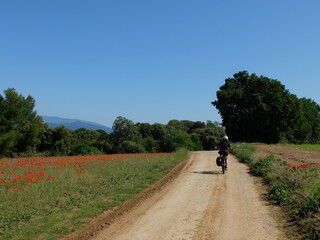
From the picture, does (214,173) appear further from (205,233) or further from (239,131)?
(239,131)

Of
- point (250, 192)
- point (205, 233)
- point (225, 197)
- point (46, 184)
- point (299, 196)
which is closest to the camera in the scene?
point (205, 233)

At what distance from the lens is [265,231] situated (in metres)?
6.61

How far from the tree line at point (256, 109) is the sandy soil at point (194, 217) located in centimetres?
4377

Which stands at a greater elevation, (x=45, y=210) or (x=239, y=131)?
(x=239, y=131)

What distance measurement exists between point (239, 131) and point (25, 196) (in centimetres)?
4995

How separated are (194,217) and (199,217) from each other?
0.14 m

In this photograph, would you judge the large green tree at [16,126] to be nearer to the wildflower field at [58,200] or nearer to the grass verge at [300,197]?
the wildflower field at [58,200]

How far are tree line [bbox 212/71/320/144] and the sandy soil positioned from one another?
43.8m

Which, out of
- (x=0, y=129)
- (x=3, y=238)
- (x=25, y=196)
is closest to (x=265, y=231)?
(x=3, y=238)

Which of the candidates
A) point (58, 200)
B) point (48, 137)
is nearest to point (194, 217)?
point (58, 200)

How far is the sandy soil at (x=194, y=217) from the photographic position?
21.2 feet

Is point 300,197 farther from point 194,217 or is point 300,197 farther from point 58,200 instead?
point 58,200

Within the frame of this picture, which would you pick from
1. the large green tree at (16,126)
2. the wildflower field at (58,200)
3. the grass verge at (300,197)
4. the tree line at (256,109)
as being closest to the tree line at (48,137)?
the large green tree at (16,126)

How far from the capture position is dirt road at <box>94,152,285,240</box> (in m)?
6.46
